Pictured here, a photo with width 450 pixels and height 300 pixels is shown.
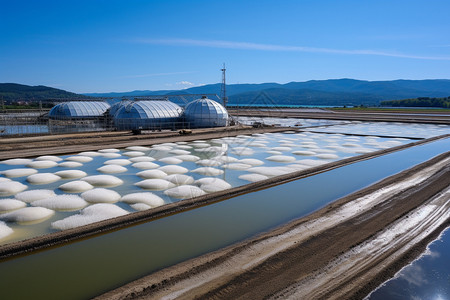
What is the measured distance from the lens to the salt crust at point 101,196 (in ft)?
44.6

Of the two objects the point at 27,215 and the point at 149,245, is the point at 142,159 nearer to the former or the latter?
the point at 27,215

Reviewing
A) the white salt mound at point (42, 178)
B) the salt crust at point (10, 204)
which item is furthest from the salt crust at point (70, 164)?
the salt crust at point (10, 204)

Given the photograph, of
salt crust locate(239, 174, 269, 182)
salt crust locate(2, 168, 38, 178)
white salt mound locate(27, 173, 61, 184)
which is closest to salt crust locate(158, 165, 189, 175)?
salt crust locate(239, 174, 269, 182)

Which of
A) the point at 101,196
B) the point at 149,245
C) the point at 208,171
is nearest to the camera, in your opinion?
the point at 149,245

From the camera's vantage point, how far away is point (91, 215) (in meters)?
11.8

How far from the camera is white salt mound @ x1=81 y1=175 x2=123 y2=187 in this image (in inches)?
635

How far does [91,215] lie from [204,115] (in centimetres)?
3506

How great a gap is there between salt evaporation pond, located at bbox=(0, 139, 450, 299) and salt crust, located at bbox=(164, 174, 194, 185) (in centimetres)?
348

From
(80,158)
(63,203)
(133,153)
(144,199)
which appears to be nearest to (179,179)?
(144,199)

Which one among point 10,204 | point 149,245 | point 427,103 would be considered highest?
point 427,103

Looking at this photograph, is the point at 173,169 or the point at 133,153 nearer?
the point at 173,169

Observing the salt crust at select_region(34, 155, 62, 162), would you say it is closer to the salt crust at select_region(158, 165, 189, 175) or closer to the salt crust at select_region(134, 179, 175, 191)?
the salt crust at select_region(158, 165, 189, 175)

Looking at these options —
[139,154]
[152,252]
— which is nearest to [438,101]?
[139,154]

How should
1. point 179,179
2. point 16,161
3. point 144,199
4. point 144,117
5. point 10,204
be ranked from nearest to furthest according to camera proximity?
point 10,204, point 144,199, point 179,179, point 16,161, point 144,117
